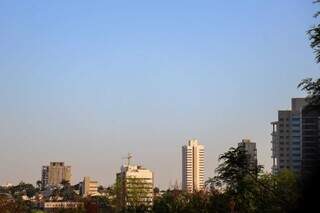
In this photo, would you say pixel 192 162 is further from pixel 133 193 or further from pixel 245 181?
pixel 245 181

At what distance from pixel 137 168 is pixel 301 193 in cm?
9852

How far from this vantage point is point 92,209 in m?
52.7

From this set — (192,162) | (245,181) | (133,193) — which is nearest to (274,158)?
(133,193)

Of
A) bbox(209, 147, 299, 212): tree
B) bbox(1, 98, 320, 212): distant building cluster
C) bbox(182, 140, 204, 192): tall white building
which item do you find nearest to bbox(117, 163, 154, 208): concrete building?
bbox(1, 98, 320, 212): distant building cluster

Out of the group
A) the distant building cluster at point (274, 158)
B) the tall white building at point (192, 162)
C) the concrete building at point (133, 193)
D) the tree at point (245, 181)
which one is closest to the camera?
the distant building cluster at point (274, 158)

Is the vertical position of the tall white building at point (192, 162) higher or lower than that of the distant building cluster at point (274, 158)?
higher

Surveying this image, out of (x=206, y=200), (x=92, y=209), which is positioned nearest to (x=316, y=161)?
(x=206, y=200)

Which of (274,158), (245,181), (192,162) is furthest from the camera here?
(192,162)

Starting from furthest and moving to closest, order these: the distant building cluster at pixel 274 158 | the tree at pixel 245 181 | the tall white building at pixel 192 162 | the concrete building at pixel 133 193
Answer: the tall white building at pixel 192 162, the concrete building at pixel 133 193, the tree at pixel 245 181, the distant building cluster at pixel 274 158

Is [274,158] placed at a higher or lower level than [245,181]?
higher

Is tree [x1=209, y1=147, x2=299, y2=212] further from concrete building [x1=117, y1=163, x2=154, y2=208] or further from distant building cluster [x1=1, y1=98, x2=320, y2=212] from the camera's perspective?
concrete building [x1=117, y1=163, x2=154, y2=208]

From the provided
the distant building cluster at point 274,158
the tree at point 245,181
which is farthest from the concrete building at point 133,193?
the tree at point 245,181

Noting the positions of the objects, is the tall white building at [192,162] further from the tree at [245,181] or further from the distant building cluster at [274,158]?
the tree at [245,181]

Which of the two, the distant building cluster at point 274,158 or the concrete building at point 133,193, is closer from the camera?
the distant building cluster at point 274,158
